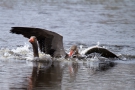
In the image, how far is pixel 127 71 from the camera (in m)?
12.9

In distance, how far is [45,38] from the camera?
48.0ft

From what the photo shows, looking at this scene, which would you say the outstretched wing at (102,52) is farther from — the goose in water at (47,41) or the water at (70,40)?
the water at (70,40)

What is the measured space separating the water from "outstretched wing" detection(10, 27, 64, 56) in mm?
459

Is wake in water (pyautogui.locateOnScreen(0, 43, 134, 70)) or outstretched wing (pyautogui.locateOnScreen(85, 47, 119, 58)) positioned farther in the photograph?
outstretched wing (pyautogui.locateOnScreen(85, 47, 119, 58))

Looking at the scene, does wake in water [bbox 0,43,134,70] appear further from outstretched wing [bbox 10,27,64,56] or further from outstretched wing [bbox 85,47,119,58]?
outstretched wing [bbox 10,27,64,56]

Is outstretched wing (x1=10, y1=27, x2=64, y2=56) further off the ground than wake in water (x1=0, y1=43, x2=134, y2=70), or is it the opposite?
outstretched wing (x1=10, y1=27, x2=64, y2=56)

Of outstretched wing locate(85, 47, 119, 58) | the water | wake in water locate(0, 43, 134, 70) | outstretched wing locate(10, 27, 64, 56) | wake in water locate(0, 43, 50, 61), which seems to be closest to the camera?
the water

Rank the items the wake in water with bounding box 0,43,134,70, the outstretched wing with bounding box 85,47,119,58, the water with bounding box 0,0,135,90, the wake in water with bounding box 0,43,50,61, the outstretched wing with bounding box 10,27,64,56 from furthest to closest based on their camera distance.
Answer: the outstretched wing with bounding box 85,47,119,58 → the outstretched wing with bounding box 10,27,64,56 → the wake in water with bounding box 0,43,50,61 → the wake in water with bounding box 0,43,134,70 → the water with bounding box 0,0,135,90

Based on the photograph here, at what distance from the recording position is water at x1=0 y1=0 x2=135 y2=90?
1119 centimetres

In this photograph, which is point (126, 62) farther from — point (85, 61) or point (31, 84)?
point (31, 84)

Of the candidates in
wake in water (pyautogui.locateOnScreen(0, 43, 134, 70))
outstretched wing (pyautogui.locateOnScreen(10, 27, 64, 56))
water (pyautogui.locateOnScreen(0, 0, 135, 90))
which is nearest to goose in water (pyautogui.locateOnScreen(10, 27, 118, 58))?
outstretched wing (pyautogui.locateOnScreen(10, 27, 64, 56))

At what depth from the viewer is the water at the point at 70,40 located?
441 inches

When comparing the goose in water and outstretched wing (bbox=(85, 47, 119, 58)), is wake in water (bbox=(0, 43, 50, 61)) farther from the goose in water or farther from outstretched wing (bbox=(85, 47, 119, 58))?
outstretched wing (bbox=(85, 47, 119, 58))

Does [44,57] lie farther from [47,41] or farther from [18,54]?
[18,54]
